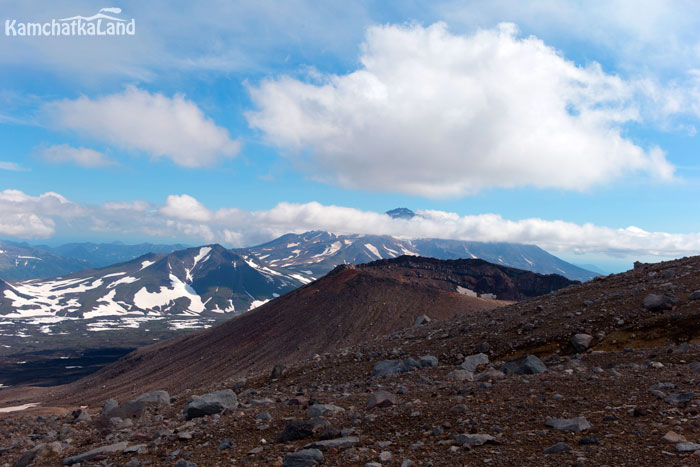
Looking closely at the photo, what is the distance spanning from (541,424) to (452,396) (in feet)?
12.5

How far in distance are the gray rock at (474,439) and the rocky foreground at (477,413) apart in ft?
0.10

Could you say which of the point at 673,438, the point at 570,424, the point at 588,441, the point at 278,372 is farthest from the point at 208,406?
the point at 673,438

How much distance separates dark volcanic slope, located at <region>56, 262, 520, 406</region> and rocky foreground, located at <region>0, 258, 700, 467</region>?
49888 mm

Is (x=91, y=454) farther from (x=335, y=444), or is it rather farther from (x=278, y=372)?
(x=278, y=372)

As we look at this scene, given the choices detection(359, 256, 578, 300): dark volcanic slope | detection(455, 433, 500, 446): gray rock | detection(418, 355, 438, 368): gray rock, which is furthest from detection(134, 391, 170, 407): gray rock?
detection(359, 256, 578, 300): dark volcanic slope

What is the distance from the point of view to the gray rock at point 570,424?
29.8 feet

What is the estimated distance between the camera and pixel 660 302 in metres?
21.8

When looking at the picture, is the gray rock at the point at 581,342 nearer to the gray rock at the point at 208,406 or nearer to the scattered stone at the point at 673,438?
the scattered stone at the point at 673,438

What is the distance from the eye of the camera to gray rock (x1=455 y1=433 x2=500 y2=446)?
906cm

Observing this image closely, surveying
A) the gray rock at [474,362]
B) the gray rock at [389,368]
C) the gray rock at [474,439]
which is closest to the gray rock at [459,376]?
the gray rock at [474,362]

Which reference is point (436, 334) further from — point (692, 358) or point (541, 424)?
point (541, 424)

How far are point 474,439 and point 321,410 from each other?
18.5 ft

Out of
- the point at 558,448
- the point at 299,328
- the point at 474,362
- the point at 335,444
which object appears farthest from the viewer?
the point at 299,328

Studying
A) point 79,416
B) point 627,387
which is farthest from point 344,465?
point 79,416
